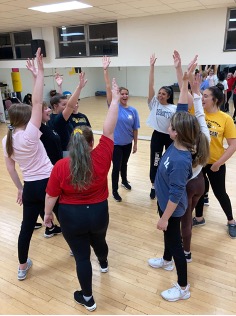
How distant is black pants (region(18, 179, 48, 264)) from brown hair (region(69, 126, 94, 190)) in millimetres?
645

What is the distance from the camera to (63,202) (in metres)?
1.62

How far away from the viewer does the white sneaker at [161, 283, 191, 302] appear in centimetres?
196

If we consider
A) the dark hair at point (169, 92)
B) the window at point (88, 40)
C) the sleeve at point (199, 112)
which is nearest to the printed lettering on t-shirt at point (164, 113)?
the dark hair at point (169, 92)

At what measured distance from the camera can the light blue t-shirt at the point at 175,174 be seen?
155 cm

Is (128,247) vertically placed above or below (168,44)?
below

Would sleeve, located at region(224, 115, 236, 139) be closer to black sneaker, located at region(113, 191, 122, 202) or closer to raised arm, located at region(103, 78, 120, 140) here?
raised arm, located at region(103, 78, 120, 140)

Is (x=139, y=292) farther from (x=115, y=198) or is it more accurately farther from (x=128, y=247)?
(x=115, y=198)

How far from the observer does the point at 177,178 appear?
1.56m

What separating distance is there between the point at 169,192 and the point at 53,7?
433 centimetres

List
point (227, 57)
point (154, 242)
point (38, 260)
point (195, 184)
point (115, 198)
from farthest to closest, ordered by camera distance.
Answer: point (227, 57) < point (115, 198) < point (154, 242) < point (38, 260) < point (195, 184)

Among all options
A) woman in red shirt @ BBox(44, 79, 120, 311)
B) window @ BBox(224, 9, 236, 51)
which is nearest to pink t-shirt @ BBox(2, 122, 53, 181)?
woman in red shirt @ BBox(44, 79, 120, 311)

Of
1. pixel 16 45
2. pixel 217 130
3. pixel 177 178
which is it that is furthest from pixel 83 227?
pixel 16 45

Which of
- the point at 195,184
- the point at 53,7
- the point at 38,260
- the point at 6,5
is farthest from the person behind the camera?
the point at 53,7

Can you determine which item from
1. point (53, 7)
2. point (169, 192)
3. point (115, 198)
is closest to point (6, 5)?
point (53, 7)
